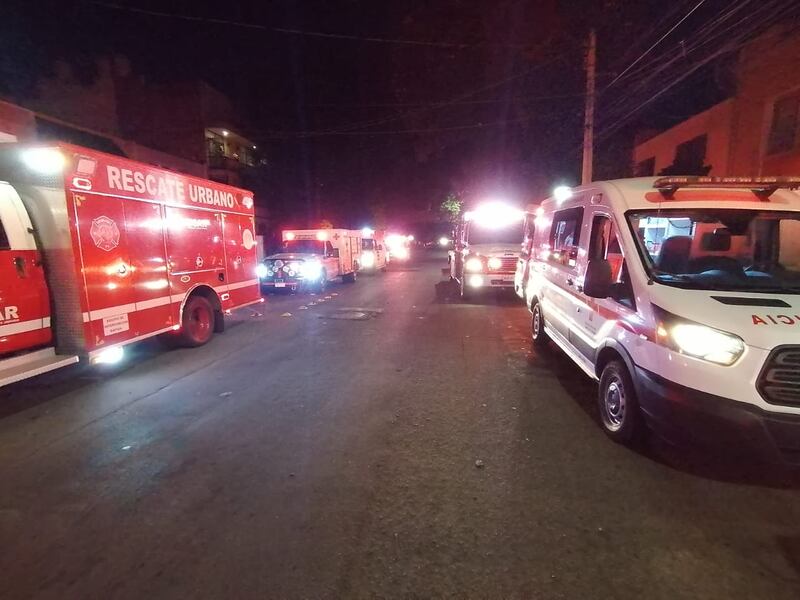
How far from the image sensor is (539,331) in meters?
7.84

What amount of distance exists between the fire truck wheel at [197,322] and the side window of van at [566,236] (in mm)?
6092

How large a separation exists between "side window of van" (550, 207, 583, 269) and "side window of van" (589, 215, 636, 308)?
456mm

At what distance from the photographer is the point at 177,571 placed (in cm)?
270

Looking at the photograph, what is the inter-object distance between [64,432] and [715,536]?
5.71 meters

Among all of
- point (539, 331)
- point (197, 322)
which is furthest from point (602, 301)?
point (197, 322)

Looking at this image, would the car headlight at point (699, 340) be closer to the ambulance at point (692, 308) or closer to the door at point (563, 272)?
the ambulance at point (692, 308)

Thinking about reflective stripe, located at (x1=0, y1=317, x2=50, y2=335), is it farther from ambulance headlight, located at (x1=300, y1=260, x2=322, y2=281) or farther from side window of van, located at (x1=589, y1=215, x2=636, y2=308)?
ambulance headlight, located at (x1=300, y1=260, x2=322, y2=281)

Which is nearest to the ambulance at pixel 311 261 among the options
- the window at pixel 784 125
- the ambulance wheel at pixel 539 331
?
the ambulance wheel at pixel 539 331

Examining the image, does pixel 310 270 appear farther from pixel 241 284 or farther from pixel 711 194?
pixel 711 194

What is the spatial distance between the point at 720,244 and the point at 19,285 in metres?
7.55

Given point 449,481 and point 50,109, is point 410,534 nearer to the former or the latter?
point 449,481

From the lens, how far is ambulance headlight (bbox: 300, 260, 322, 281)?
1605cm

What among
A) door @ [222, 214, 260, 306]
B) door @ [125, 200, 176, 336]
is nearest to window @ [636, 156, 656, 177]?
door @ [222, 214, 260, 306]

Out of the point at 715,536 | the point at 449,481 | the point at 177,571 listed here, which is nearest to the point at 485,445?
the point at 449,481
